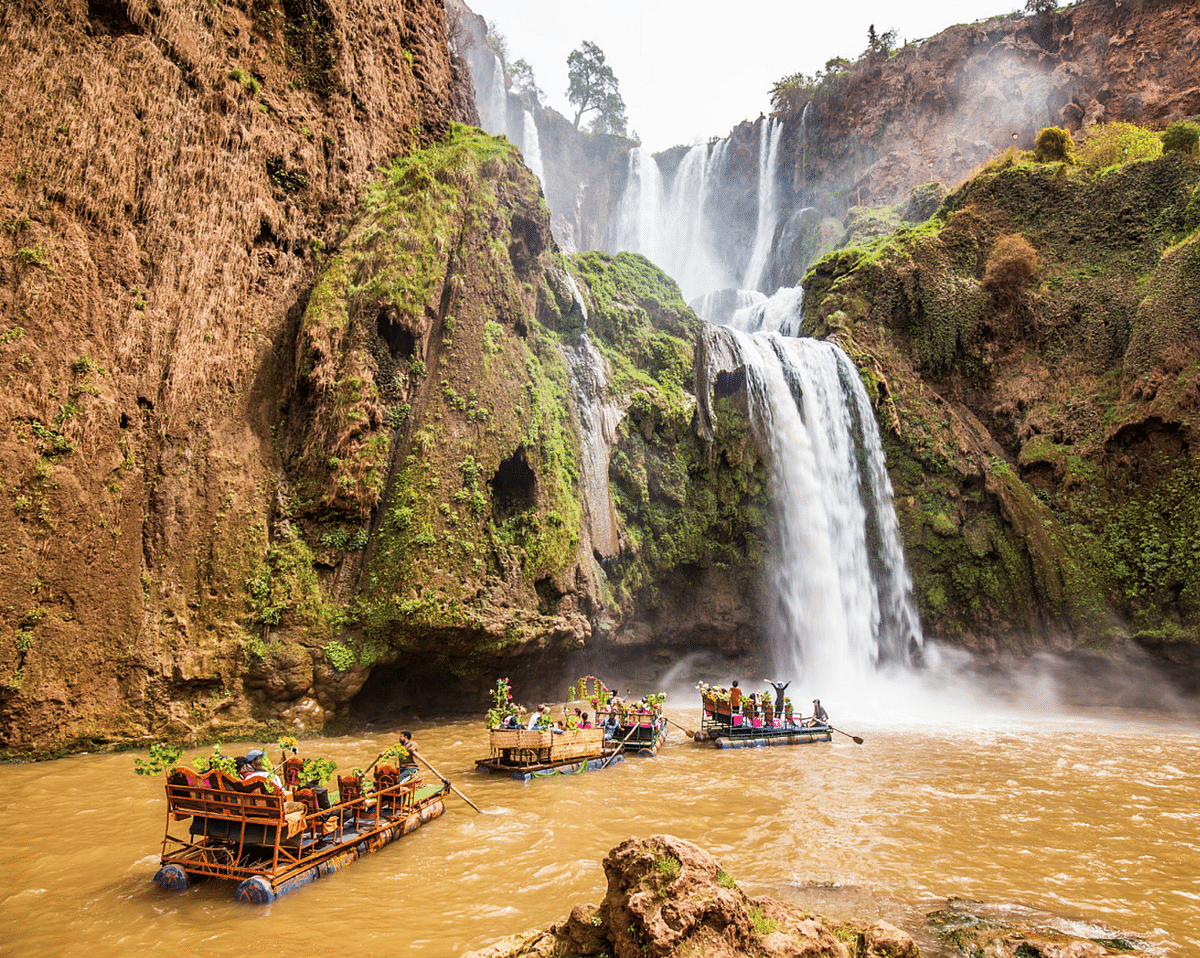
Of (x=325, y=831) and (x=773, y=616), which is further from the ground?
(x=773, y=616)

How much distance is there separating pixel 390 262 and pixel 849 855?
57.9ft

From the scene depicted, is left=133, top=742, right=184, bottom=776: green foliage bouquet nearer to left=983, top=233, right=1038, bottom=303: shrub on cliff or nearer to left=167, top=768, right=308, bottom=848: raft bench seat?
left=167, top=768, right=308, bottom=848: raft bench seat

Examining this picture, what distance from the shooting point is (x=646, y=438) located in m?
25.3

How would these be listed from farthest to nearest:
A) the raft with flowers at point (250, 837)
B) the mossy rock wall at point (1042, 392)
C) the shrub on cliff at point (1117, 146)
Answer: the shrub on cliff at point (1117, 146) < the mossy rock wall at point (1042, 392) < the raft with flowers at point (250, 837)

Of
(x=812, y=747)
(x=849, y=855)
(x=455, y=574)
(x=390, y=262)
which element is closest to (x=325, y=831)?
(x=849, y=855)

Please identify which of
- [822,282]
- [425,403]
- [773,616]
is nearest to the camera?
[425,403]

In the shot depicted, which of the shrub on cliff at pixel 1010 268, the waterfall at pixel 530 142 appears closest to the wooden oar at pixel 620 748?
the shrub on cliff at pixel 1010 268

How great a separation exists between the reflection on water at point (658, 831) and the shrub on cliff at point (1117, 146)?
26.5 metres

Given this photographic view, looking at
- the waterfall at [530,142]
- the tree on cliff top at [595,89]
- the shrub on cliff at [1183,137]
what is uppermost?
the tree on cliff top at [595,89]

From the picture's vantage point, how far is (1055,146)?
97.9ft

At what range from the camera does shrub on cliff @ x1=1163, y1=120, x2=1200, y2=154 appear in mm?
26078

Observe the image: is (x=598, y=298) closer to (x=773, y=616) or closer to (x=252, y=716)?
(x=773, y=616)

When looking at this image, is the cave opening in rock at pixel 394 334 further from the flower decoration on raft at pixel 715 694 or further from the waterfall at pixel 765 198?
the waterfall at pixel 765 198

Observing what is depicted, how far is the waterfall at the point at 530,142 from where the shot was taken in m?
53.6
